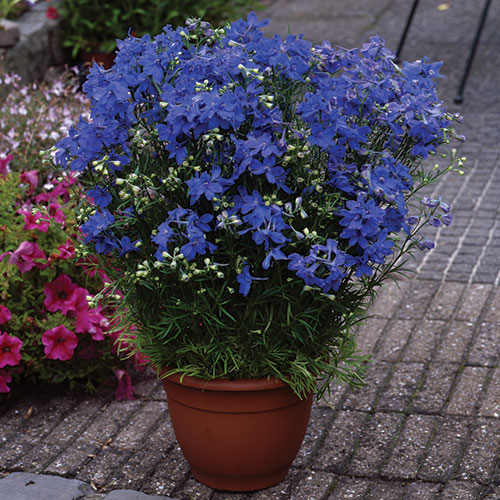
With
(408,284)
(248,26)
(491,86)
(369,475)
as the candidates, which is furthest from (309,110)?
(491,86)

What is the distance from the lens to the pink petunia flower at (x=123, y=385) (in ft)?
11.1

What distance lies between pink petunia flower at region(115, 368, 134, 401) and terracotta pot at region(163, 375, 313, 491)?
62 centimetres

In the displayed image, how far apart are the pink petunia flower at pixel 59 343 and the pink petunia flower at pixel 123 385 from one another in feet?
0.76

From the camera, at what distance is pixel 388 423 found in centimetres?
320

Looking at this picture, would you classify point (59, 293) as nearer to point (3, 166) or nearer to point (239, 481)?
point (3, 166)

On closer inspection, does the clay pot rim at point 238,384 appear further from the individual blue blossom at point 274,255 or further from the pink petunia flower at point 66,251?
the pink petunia flower at point 66,251

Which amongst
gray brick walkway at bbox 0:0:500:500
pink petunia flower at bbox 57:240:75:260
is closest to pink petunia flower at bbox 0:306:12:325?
pink petunia flower at bbox 57:240:75:260

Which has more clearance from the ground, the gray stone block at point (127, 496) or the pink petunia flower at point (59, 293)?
the pink petunia flower at point (59, 293)

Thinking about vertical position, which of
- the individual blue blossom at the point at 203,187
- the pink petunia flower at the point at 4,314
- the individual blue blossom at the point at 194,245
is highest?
the individual blue blossom at the point at 203,187

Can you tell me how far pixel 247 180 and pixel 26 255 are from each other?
48.0 inches

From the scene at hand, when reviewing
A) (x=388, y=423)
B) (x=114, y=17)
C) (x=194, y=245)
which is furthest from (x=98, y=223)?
(x=114, y=17)

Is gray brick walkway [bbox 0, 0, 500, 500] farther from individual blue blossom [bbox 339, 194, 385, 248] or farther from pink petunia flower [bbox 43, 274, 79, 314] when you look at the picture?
individual blue blossom [bbox 339, 194, 385, 248]

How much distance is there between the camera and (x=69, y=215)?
138 inches

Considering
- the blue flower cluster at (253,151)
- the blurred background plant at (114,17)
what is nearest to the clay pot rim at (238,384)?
the blue flower cluster at (253,151)
